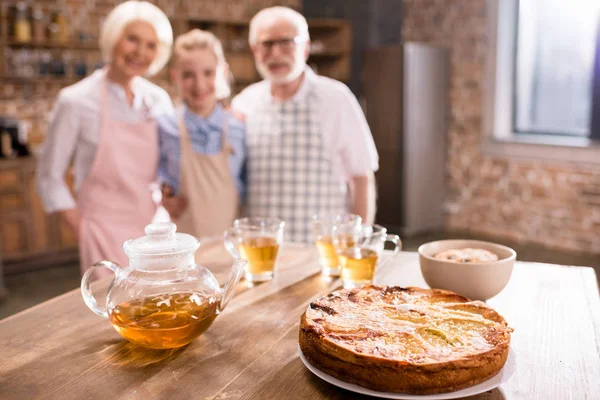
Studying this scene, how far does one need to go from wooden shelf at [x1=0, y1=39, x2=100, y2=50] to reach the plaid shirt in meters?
2.99

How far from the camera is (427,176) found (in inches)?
209

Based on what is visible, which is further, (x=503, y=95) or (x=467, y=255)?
(x=503, y=95)

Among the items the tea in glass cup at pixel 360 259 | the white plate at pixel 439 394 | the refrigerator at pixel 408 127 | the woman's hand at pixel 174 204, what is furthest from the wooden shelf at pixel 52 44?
the white plate at pixel 439 394

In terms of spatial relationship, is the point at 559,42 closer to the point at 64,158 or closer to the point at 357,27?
the point at 357,27

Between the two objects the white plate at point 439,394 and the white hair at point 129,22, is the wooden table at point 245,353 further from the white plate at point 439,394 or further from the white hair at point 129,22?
the white hair at point 129,22

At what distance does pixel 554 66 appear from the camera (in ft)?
16.0

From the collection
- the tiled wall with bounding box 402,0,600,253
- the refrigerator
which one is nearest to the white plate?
the tiled wall with bounding box 402,0,600,253

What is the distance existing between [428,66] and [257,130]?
335 cm

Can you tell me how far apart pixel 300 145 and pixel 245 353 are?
4.34 feet

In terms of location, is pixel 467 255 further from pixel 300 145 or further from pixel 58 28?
pixel 58 28

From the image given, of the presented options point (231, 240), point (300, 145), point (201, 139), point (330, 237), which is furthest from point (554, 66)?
point (231, 240)

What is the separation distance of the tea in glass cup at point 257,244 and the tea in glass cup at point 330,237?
94mm

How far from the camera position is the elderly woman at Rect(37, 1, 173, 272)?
6.71ft

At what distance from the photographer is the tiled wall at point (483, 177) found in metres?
4.56
